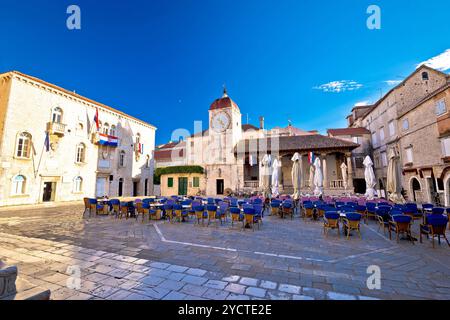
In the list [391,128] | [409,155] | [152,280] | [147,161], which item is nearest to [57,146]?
[147,161]

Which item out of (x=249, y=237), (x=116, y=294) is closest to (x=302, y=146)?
(x=249, y=237)

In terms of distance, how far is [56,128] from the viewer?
683 inches

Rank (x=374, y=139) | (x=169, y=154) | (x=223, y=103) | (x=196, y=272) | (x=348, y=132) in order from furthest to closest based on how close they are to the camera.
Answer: (x=169, y=154) → (x=348, y=132) → (x=223, y=103) → (x=374, y=139) → (x=196, y=272)

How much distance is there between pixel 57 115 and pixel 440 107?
31.8 m

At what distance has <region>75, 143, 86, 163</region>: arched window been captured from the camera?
1978 cm

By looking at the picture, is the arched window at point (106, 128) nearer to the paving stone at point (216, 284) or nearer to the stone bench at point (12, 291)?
the stone bench at point (12, 291)

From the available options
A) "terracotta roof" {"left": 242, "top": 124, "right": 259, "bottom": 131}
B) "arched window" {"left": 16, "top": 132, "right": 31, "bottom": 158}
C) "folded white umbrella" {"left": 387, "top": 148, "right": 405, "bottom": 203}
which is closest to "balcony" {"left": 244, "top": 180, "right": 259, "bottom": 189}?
"terracotta roof" {"left": 242, "top": 124, "right": 259, "bottom": 131}

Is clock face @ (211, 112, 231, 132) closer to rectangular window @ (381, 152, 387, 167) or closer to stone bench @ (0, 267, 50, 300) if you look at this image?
rectangular window @ (381, 152, 387, 167)

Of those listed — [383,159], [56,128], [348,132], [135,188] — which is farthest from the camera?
[348,132]

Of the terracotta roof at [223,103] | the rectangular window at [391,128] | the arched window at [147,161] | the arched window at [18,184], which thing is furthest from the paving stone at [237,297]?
the arched window at [147,161]

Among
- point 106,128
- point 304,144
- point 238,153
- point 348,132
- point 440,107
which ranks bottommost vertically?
point 238,153

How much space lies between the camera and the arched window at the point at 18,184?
1512 cm

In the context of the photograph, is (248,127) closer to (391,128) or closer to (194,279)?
(391,128)
